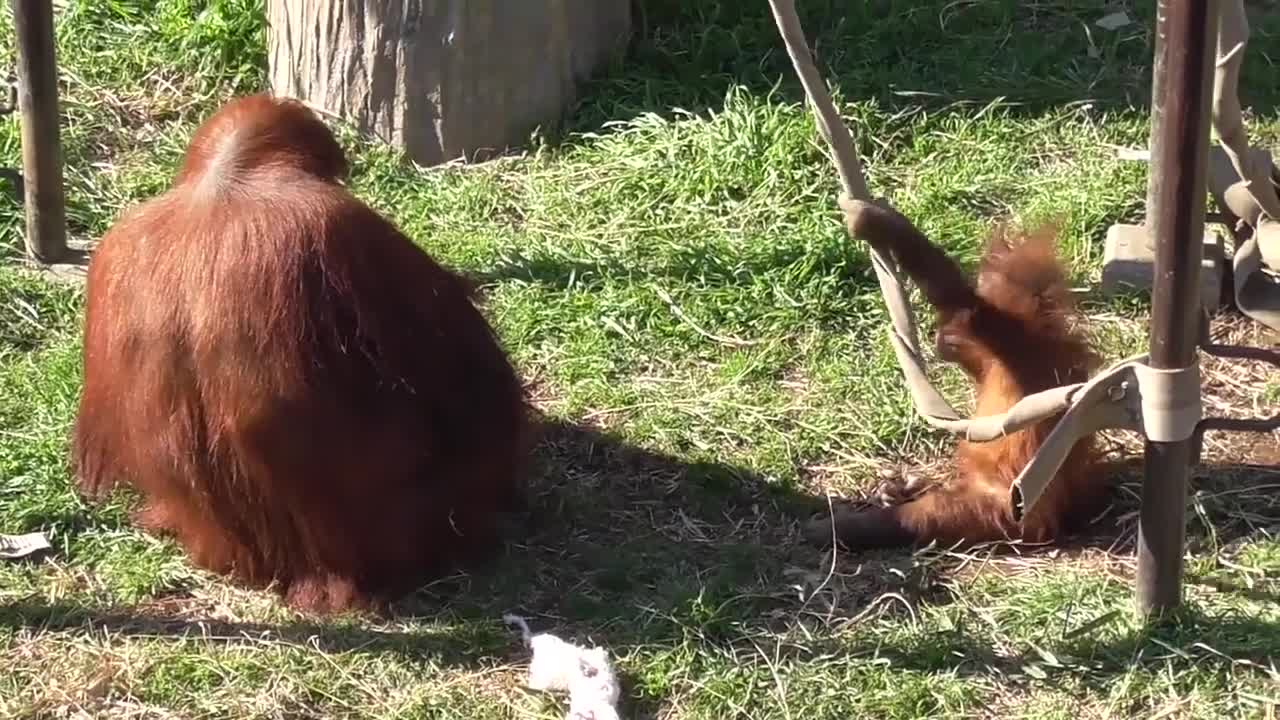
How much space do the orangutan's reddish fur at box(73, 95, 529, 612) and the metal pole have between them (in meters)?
1.22

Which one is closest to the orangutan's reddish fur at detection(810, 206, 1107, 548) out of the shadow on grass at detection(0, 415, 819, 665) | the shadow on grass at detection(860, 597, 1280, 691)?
the shadow on grass at detection(0, 415, 819, 665)

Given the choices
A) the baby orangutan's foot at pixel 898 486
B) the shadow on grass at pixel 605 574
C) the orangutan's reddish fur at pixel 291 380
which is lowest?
the shadow on grass at pixel 605 574

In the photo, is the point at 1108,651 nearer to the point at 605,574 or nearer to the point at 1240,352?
the point at 1240,352

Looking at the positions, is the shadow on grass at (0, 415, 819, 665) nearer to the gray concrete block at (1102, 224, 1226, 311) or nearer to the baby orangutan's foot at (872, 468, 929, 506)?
the baby orangutan's foot at (872, 468, 929, 506)

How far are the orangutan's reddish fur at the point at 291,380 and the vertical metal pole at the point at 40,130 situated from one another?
1.17 metres

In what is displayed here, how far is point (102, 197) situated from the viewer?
4898 millimetres

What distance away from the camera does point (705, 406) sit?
12.9 ft

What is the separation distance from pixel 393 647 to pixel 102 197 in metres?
2.16

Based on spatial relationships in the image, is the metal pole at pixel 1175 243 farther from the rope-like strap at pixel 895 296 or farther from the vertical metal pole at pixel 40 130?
the vertical metal pole at pixel 40 130

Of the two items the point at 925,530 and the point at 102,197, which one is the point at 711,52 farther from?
the point at 925,530

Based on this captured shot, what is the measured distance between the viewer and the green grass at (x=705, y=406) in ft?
10.2

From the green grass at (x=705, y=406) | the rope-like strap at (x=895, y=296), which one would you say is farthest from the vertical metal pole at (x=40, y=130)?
the rope-like strap at (x=895, y=296)

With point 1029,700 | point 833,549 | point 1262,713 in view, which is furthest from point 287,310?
point 1262,713

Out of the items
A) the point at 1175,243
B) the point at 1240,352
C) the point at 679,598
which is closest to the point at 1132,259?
the point at 1240,352
